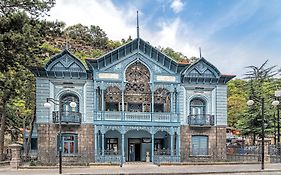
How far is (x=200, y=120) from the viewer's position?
34.0 metres

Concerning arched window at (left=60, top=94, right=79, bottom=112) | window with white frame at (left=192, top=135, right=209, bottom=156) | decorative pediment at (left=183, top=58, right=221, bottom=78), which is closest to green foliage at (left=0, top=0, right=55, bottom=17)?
arched window at (left=60, top=94, right=79, bottom=112)

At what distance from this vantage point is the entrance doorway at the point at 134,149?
114 ft

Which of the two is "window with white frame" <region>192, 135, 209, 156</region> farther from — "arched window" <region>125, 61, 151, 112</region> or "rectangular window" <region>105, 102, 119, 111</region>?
"rectangular window" <region>105, 102, 119, 111</region>

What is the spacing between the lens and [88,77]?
32.9 metres

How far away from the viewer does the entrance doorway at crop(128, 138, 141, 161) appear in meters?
34.7

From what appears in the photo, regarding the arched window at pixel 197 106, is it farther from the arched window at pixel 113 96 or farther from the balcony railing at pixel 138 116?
the arched window at pixel 113 96

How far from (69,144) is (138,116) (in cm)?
618

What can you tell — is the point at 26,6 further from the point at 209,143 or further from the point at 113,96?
the point at 209,143

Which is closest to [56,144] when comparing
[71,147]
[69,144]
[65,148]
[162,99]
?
[65,148]

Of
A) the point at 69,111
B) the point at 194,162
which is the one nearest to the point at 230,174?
the point at 194,162

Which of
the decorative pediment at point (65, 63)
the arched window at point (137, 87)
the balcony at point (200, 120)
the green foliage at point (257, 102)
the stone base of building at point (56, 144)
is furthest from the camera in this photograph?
the green foliage at point (257, 102)

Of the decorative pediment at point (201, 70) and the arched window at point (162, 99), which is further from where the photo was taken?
the arched window at point (162, 99)

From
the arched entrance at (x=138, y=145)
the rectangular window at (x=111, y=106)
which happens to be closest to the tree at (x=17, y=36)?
the rectangular window at (x=111, y=106)

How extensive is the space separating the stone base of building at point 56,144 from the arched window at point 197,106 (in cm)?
910
